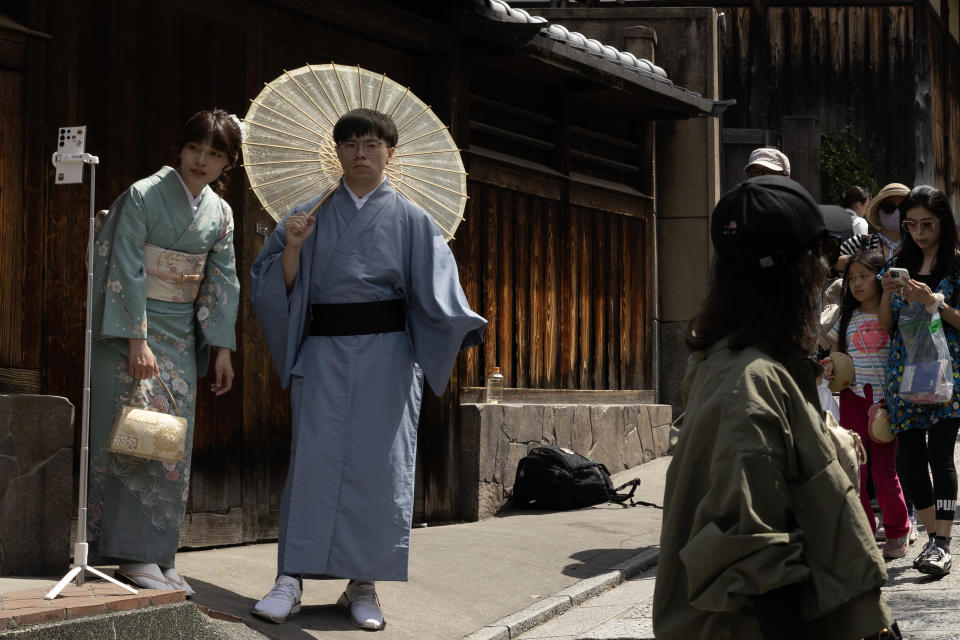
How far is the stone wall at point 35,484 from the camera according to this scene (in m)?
5.40

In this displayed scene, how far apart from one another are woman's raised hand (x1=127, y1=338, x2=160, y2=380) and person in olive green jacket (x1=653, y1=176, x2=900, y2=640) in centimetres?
304

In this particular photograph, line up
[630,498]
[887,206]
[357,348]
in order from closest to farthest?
[357,348], [887,206], [630,498]

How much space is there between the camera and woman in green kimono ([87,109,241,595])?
5266 mm


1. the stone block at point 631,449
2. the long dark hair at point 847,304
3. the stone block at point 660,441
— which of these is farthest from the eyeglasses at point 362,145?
the stone block at point 660,441

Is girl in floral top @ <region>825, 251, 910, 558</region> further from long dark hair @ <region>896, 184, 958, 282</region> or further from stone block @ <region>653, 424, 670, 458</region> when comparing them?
stone block @ <region>653, 424, 670, 458</region>

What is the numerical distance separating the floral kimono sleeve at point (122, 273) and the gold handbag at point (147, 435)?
0.36 metres

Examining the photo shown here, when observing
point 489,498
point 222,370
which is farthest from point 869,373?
point 222,370

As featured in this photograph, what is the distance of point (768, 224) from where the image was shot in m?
2.80

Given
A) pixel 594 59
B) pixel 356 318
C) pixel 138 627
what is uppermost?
pixel 594 59

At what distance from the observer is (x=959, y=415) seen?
256 inches

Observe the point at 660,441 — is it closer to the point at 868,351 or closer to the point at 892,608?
the point at 868,351

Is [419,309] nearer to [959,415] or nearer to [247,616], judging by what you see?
[247,616]

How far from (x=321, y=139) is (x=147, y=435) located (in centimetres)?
166

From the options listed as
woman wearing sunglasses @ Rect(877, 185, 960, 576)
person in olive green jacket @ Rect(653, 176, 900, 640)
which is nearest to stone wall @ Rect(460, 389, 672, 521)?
woman wearing sunglasses @ Rect(877, 185, 960, 576)
